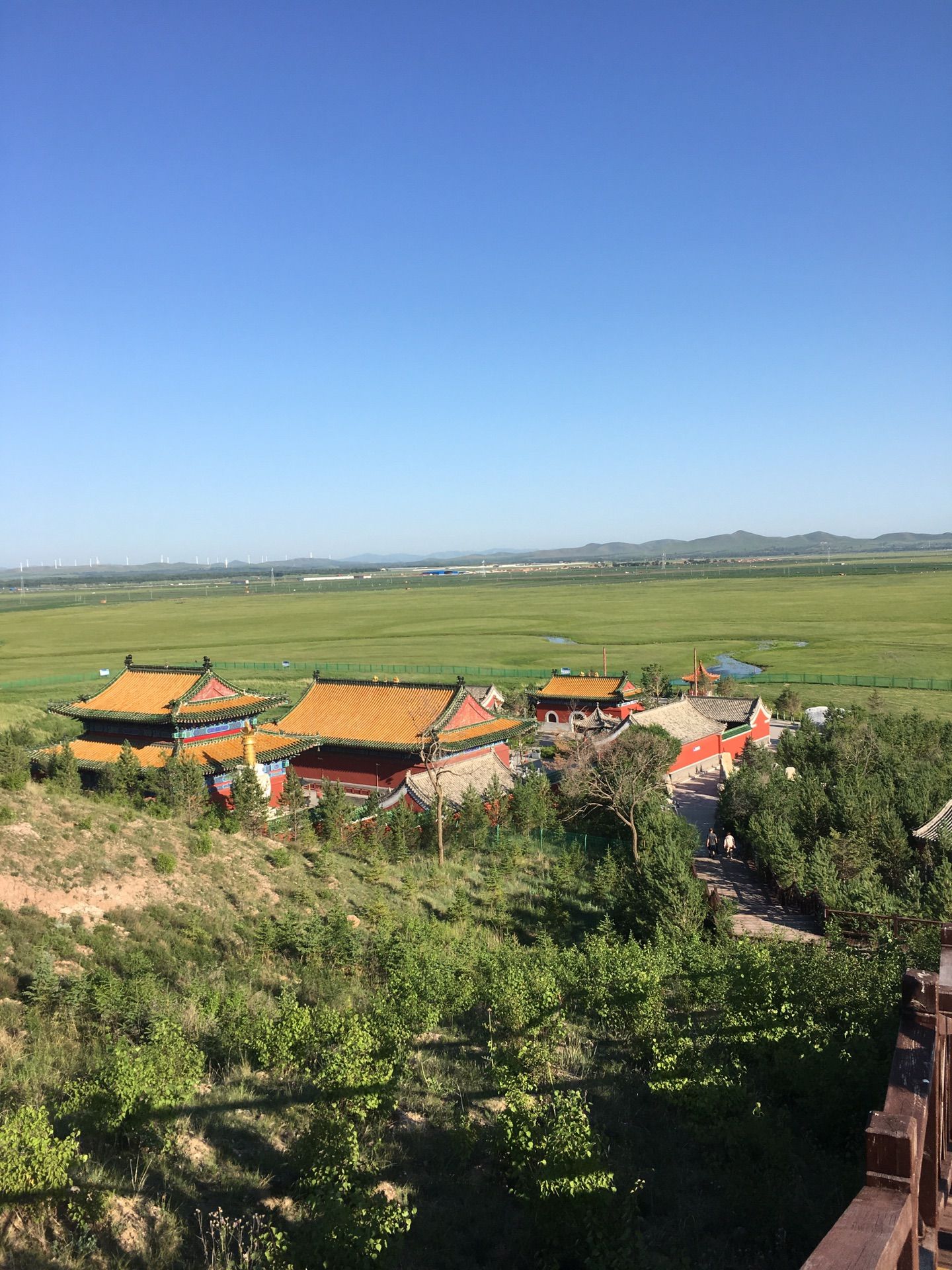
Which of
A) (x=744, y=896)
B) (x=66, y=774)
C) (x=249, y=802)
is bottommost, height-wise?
(x=744, y=896)

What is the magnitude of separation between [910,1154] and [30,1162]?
663 centimetres

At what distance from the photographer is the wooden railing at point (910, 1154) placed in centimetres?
288

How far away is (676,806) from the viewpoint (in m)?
31.3

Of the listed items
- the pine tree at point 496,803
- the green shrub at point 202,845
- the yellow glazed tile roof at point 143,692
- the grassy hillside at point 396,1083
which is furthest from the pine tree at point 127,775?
the pine tree at point 496,803

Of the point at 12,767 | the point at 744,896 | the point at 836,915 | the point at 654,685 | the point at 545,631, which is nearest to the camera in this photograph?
the point at 836,915

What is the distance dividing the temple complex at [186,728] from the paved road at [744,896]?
1322cm

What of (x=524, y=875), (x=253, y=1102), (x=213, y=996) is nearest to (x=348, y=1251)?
(x=253, y=1102)

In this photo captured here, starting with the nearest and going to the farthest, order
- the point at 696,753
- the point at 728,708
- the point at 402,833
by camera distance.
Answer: the point at 402,833 → the point at 696,753 → the point at 728,708

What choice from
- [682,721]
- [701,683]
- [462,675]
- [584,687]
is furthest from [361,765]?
[462,675]

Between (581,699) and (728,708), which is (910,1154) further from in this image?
(581,699)

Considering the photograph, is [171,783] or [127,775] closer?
[171,783]

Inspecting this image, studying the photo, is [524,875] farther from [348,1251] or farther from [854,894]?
[348,1251]

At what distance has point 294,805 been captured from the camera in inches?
960

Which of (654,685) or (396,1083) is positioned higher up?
(396,1083)
